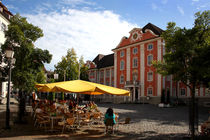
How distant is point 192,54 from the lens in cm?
864

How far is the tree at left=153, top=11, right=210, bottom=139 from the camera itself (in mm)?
8133

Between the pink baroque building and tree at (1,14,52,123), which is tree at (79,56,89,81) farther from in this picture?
tree at (1,14,52,123)

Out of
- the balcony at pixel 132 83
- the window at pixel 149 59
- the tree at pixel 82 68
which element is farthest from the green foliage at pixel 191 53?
the tree at pixel 82 68

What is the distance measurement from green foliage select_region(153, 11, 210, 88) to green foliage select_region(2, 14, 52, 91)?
13.9m

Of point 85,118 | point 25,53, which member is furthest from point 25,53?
point 85,118

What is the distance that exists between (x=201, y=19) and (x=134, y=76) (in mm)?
30885

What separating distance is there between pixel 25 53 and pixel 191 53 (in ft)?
50.8

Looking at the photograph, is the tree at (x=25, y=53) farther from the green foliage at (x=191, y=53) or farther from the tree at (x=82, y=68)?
the tree at (x=82, y=68)

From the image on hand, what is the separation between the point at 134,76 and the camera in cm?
4053

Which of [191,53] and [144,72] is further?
[144,72]

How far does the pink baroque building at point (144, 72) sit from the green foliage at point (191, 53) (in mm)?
23981

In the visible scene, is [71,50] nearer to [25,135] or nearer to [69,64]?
[69,64]

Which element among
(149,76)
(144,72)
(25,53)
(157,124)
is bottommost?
(157,124)

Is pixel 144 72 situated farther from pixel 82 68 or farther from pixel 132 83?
pixel 82 68
